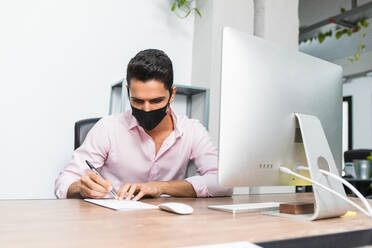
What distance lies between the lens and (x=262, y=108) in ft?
2.84

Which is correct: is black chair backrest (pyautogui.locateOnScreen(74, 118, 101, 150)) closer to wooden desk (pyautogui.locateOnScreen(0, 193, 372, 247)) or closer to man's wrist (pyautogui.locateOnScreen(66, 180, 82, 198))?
man's wrist (pyautogui.locateOnScreen(66, 180, 82, 198))

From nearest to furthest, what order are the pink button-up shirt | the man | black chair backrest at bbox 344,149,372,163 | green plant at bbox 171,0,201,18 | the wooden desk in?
the wooden desk, the man, the pink button-up shirt, green plant at bbox 171,0,201,18, black chair backrest at bbox 344,149,372,163

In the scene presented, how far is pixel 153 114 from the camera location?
4.56ft

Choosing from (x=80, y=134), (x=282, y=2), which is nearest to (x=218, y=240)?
(x=80, y=134)

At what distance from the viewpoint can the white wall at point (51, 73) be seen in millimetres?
1989

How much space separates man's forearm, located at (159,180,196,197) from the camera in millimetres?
1223

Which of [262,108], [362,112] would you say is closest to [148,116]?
[262,108]

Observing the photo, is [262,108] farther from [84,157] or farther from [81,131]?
[81,131]

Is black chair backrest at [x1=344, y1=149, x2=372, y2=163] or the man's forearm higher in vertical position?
black chair backrest at [x1=344, y1=149, x2=372, y2=163]

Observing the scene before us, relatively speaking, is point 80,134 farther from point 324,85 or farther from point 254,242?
point 254,242

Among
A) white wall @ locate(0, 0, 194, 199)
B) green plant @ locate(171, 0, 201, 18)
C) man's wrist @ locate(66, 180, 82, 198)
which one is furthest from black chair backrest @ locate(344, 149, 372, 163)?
man's wrist @ locate(66, 180, 82, 198)

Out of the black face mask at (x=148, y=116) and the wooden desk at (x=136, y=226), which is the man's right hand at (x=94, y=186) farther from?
the black face mask at (x=148, y=116)

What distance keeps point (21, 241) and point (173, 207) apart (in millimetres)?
384

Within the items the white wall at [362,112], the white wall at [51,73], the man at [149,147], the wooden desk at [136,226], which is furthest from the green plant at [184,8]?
the white wall at [362,112]
